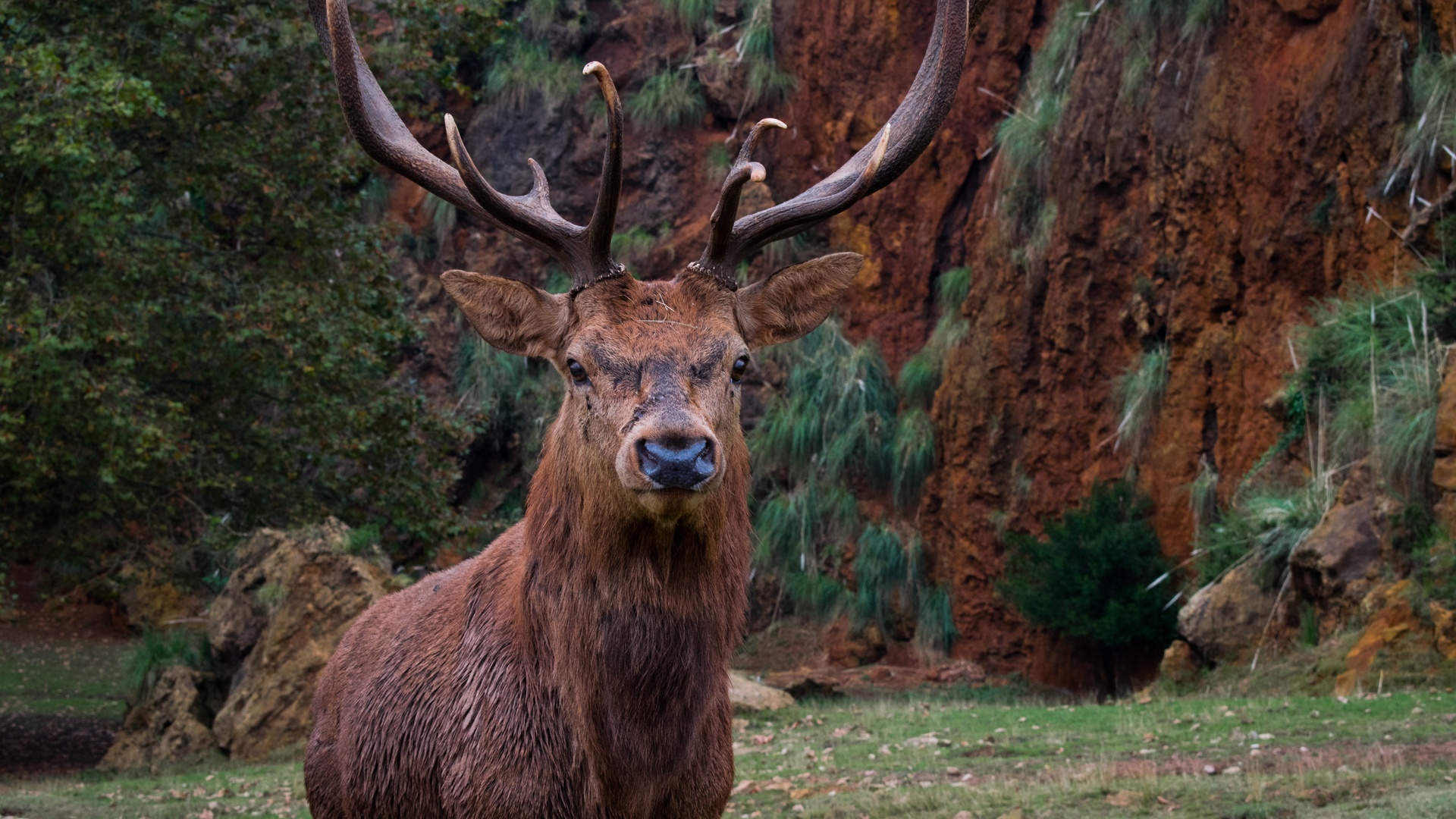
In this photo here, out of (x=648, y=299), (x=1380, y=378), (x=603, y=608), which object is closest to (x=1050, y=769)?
(x=603, y=608)

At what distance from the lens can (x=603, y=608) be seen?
458 centimetres

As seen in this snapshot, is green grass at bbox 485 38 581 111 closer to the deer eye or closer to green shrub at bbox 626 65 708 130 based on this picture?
green shrub at bbox 626 65 708 130

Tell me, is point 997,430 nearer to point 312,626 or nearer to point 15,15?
point 312,626

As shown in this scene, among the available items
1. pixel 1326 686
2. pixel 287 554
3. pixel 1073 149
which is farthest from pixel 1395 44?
pixel 287 554

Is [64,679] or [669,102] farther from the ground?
[669,102]

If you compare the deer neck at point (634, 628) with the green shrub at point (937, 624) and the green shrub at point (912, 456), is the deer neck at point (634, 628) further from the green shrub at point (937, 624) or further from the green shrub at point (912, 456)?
the green shrub at point (912, 456)

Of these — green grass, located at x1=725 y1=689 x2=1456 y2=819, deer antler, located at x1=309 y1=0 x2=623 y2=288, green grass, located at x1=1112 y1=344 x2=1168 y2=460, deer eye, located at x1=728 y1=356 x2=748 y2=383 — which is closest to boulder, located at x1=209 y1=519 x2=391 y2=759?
green grass, located at x1=725 y1=689 x2=1456 y2=819

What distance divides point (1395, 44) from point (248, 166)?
10.8 m

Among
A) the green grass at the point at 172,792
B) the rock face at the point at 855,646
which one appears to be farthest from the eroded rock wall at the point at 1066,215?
the green grass at the point at 172,792

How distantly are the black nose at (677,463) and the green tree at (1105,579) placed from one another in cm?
1090

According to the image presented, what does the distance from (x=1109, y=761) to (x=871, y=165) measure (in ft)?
15.9

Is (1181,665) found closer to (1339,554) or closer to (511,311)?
(1339,554)

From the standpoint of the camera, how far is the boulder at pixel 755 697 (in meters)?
12.8

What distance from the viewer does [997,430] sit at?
17469 mm
